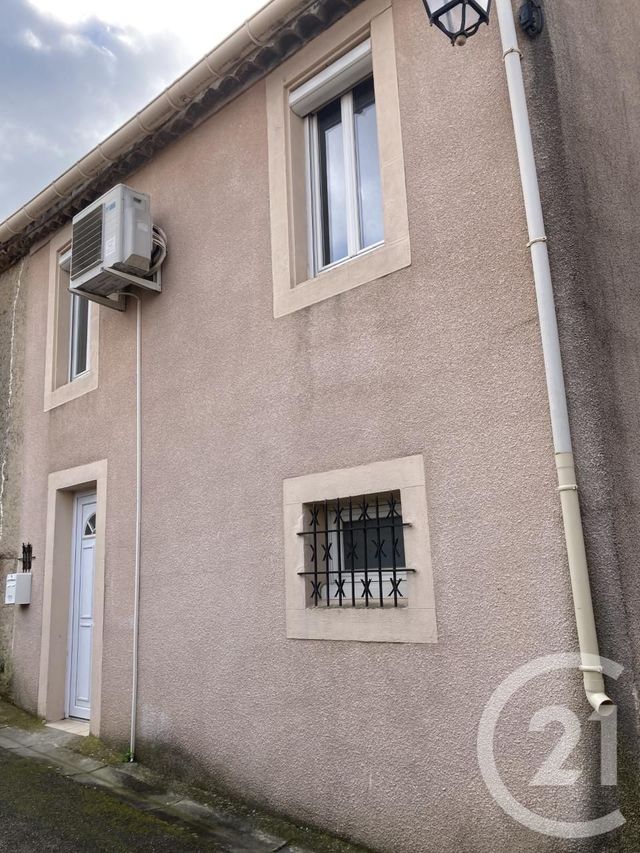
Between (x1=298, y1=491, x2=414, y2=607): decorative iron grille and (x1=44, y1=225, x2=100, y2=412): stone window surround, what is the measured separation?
10.2 feet

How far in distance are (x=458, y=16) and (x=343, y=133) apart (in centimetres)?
162

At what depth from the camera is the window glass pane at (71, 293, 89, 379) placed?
7285 mm

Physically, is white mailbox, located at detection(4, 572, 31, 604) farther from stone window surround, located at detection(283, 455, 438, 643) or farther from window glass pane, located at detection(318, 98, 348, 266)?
window glass pane, located at detection(318, 98, 348, 266)

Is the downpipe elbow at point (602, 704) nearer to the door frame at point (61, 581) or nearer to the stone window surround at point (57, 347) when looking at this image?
the door frame at point (61, 581)

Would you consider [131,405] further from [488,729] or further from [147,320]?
[488,729]

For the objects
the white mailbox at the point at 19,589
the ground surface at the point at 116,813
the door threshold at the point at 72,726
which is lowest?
the ground surface at the point at 116,813

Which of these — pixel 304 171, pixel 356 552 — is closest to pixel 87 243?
pixel 304 171

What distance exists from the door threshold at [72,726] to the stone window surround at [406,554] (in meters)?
2.87

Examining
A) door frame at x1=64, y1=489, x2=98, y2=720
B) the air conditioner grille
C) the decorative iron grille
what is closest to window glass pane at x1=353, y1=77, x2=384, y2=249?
the decorative iron grille

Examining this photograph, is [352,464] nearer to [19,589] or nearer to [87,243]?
[87,243]

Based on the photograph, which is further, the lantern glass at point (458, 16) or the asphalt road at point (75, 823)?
the asphalt road at point (75, 823)

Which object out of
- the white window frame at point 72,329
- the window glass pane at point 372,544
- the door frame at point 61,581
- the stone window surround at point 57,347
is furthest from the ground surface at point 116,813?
the white window frame at point 72,329

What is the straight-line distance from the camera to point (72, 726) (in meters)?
6.23

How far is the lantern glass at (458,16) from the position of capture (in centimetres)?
340
